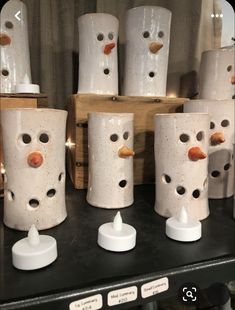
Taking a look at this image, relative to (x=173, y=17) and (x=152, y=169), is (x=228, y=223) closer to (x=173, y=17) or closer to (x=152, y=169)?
(x=152, y=169)

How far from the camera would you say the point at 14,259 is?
380 mm

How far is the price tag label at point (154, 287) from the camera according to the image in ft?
1.21

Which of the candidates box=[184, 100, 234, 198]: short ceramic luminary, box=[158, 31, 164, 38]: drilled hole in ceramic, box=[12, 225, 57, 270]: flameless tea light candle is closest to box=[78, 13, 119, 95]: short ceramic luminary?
box=[158, 31, 164, 38]: drilled hole in ceramic

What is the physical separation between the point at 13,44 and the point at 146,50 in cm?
31

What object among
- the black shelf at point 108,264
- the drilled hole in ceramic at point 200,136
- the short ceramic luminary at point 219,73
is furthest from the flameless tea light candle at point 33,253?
the short ceramic luminary at point 219,73

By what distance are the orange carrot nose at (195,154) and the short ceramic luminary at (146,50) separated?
0.83 feet

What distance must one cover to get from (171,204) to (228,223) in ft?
0.36

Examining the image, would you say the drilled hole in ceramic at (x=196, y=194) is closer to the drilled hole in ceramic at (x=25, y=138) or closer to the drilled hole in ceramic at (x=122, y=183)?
the drilled hole in ceramic at (x=122, y=183)

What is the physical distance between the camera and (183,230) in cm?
46

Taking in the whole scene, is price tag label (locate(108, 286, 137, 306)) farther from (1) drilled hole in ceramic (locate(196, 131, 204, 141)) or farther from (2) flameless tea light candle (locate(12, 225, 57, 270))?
(1) drilled hole in ceramic (locate(196, 131, 204, 141))

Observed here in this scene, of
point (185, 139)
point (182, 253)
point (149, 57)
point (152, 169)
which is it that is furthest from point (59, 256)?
point (149, 57)

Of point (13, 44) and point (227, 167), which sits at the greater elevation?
point (13, 44)

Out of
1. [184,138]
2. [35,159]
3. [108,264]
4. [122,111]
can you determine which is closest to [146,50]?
[122,111]

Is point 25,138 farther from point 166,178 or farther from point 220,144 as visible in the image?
point 220,144
